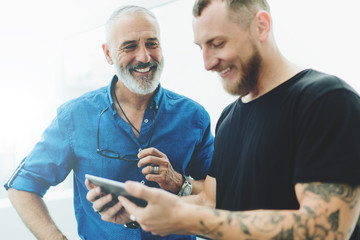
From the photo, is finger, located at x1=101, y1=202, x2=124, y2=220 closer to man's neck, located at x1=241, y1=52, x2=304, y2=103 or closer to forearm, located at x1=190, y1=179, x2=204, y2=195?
forearm, located at x1=190, y1=179, x2=204, y2=195

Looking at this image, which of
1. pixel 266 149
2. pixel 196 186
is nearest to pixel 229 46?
pixel 266 149

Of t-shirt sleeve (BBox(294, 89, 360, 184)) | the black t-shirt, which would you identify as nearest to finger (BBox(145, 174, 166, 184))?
the black t-shirt

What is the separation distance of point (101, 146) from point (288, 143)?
3.11ft

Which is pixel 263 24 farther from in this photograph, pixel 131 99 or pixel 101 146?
pixel 101 146

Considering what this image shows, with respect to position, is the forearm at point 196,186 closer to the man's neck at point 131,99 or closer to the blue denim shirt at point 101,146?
the blue denim shirt at point 101,146

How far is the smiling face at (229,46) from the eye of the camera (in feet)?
3.27

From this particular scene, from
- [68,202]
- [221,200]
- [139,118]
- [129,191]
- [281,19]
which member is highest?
[281,19]

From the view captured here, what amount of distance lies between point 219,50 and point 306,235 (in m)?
0.62

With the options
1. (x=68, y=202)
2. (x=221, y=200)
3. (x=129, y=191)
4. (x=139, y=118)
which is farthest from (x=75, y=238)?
(x=129, y=191)

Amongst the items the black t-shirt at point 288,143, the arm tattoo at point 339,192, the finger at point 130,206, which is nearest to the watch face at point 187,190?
the black t-shirt at point 288,143

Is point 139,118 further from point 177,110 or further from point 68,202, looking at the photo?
point 68,202

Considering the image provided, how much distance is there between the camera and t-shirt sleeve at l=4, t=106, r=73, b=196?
1.46 m

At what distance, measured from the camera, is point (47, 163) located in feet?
4.85

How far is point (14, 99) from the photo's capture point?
2.63 metres
